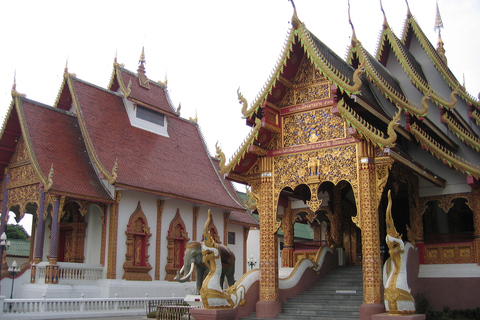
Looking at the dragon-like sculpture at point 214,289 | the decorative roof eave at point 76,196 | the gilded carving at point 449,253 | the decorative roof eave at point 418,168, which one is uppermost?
the decorative roof eave at point 76,196

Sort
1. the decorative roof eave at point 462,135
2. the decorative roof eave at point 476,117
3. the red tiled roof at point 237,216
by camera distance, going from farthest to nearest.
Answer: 1. the red tiled roof at point 237,216
2. the decorative roof eave at point 476,117
3. the decorative roof eave at point 462,135

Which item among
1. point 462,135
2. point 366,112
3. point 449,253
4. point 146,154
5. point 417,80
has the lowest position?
point 449,253

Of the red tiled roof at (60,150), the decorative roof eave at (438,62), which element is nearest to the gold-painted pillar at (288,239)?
the decorative roof eave at (438,62)

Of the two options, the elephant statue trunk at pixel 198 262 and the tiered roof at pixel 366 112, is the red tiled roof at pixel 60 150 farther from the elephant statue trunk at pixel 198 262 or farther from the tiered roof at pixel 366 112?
the tiered roof at pixel 366 112

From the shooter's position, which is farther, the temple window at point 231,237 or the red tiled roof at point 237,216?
the temple window at point 231,237

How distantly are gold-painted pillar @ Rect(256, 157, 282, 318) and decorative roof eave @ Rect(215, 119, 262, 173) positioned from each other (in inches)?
22.5

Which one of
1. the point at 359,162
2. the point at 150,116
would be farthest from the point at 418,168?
the point at 150,116

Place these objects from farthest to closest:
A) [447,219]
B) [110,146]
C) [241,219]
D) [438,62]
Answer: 1. [241,219]
2. [110,146]
3. [438,62]
4. [447,219]

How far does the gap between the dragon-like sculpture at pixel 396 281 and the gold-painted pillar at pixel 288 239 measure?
5.00 metres

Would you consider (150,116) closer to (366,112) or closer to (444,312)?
(366,112)

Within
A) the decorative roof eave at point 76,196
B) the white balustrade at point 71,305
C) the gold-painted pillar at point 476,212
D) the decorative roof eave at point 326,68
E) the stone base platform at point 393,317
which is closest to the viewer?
the stone base platform at point 393,317

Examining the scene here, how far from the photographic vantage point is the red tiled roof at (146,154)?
21766 millimetres

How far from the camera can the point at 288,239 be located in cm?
1502

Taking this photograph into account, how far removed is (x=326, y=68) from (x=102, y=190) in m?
11.9
